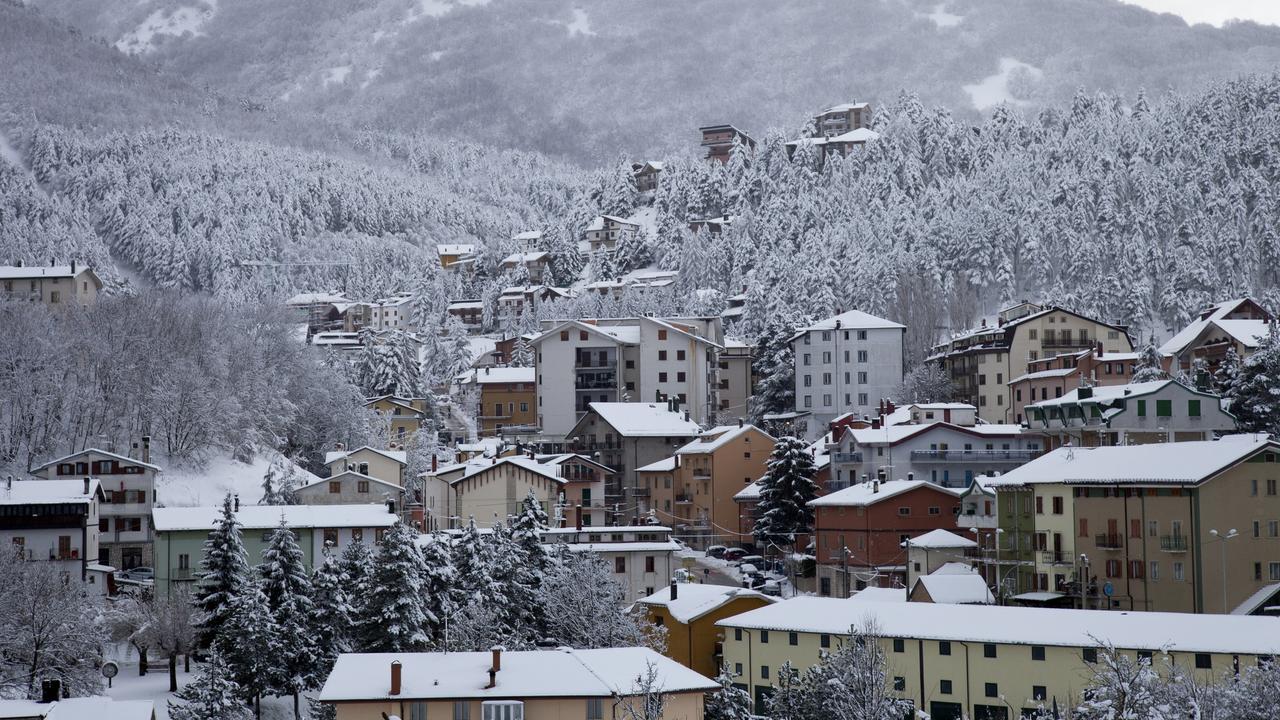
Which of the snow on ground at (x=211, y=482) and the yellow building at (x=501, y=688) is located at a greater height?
the snow on ground at (x=211, y=482)

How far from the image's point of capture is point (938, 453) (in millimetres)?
77312

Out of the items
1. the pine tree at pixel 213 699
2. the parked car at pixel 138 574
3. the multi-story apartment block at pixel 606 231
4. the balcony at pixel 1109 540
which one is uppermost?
the multi-story apartment block at pixel 606 231

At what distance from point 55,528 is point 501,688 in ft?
119

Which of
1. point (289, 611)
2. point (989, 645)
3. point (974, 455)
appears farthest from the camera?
point (974, 455)

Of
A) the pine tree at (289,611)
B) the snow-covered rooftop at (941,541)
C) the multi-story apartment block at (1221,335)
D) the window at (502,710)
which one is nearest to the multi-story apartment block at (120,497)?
the pine tree at (289,611)

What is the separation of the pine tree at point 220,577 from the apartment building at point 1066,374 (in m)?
45.8

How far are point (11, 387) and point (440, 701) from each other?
5467 centimetres

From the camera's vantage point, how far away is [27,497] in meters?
72.3

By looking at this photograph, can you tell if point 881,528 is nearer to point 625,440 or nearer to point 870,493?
point 870,493

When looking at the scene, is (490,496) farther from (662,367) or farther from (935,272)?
(935,272)

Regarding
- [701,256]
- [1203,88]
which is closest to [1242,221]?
[1203,88]

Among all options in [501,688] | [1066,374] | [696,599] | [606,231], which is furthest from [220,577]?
[606,231]

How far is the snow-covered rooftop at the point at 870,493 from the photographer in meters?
69.8

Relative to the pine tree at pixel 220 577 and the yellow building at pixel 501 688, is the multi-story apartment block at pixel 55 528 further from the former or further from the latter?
the yellow building at pixel 501 688
